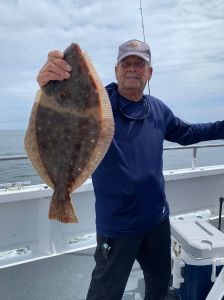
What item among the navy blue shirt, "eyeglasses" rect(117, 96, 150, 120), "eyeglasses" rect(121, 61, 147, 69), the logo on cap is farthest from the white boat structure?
the logo on cap

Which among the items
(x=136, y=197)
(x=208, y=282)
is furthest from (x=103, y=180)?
(x=208, y=282)

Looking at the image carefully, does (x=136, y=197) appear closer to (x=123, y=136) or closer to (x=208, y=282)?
(x=123, y=136)

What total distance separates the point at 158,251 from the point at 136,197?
0.52 metres

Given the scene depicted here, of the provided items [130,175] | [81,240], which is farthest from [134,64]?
[81,240]

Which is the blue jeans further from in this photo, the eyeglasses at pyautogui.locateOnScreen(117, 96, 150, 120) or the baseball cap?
the baseball cap

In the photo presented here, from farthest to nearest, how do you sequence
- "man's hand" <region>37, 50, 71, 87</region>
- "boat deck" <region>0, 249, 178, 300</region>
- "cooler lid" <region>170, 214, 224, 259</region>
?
"boat deck" <region>0, 249, 178, 300</region>, "cooler lid" <region>170, 214, 224, 259</region>, "man's hand" <region>37, 50, 71, 87</region>

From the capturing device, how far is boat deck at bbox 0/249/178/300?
335 cm

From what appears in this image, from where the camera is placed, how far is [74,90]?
1.64 m

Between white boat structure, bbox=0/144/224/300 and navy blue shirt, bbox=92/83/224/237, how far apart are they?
63cm

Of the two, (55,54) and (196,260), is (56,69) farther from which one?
(196,260)

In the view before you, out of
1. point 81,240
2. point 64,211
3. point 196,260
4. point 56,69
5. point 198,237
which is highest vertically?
point 56,69

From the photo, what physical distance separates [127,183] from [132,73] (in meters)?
0.75

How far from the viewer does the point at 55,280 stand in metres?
3.61

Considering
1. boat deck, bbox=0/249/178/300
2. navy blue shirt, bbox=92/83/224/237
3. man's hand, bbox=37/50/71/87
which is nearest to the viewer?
man's hand, bbox=37/50/71/87
